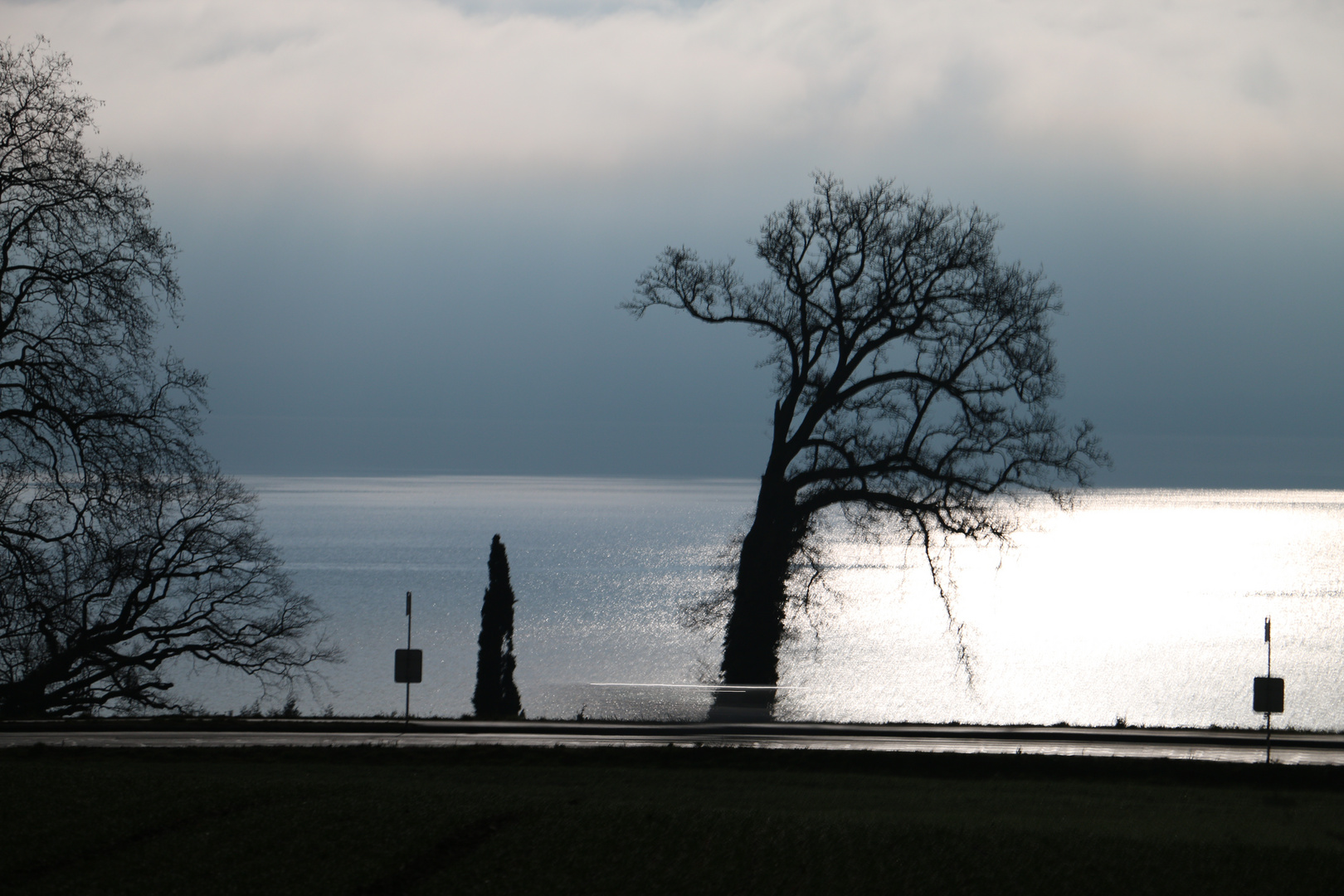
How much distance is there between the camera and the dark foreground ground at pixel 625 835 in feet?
34.7

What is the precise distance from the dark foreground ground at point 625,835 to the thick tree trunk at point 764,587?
14582mm

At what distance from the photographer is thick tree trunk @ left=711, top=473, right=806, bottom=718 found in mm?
29734

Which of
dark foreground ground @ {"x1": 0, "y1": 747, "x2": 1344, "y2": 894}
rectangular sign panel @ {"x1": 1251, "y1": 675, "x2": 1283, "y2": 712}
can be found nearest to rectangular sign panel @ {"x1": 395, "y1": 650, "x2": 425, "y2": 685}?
dark foreground ground @ {"x1": 0, "y1": 747, "x2": 1344, "y2": 894}

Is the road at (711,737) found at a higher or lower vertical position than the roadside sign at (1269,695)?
lower

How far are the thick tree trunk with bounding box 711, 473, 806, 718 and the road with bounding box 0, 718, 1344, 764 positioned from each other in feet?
28.7

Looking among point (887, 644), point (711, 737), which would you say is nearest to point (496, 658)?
point (711, 737)

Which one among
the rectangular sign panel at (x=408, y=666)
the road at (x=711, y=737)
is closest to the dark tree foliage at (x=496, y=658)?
the rectangular sign panel at (x=408, y=666)

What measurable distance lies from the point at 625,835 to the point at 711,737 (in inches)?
311

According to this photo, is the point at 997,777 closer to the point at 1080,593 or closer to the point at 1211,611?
the point at 1211,611

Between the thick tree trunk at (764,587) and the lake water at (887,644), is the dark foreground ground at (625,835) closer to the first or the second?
the lake water at (887,644)

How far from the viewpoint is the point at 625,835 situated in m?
11.4

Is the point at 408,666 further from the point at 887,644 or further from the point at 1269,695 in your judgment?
the point at 887,644

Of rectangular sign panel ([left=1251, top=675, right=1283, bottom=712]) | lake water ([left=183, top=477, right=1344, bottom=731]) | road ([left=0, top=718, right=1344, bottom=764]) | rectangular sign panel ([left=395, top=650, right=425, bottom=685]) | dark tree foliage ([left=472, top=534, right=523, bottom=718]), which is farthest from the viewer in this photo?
lake water ([left=183, top=477, right=1344, bottom=731])

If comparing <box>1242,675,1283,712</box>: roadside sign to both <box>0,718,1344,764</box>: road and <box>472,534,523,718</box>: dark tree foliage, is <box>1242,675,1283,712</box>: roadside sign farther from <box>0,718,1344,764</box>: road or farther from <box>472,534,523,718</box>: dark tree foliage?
<box>472,534,523,718</box>: dark tree foliage
